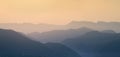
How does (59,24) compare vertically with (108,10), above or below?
below

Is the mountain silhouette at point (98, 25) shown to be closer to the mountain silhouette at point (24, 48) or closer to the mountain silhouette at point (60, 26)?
the mountain silhouette at point (60, 26)

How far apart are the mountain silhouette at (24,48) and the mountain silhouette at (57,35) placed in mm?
42

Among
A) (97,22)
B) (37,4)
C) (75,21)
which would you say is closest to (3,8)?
(37,4)

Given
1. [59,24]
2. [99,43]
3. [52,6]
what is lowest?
[99,43]

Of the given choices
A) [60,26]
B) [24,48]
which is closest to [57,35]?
[60,26]

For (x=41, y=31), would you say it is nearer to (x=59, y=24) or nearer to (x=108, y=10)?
(x=59, y=24)

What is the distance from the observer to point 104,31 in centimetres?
173

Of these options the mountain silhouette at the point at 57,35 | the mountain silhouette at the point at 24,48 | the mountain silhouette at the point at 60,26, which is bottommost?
the mountain silhouette at the point at 24,48

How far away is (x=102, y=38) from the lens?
173cm

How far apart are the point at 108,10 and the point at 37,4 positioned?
2.02ft

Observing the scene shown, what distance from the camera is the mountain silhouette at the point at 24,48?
167cm

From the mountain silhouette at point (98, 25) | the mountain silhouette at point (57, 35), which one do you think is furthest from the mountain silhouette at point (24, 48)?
the mountain silhouette at point (98, 25)

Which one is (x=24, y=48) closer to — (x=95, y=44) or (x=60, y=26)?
(x=60, y=26)

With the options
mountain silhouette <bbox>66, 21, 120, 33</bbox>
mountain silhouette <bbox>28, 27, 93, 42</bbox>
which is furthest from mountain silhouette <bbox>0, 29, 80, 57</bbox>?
mountain silhouette <bbox>66, 21, 120, 33</bbox>
